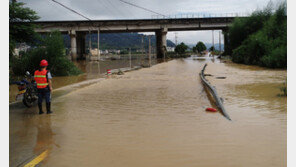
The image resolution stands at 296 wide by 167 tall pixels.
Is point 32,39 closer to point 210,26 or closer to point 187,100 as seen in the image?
point 187,100

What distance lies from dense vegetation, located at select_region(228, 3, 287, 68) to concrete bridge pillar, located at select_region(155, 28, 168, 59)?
86.7 ft

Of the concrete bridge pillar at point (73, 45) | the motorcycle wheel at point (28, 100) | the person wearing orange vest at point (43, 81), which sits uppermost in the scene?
the concrete bridge pillar at point (73, 45)

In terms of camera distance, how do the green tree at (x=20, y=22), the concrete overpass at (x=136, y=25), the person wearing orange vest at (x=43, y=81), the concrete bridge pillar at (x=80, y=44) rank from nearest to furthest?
the person wearing orange vest at (x=43, y=81) → the green tree at (x=20, y=22) → the concrete overpass at (x=136, y=25) → the concrete bridge pillar at (x=80, y=44)

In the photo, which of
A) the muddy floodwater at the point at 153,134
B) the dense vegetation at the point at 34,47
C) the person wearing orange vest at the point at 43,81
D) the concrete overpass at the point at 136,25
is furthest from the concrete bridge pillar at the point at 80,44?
the person wearing orange vest at the point at 43,81

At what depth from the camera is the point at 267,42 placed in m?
34.7

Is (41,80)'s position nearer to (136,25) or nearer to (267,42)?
(267,42)

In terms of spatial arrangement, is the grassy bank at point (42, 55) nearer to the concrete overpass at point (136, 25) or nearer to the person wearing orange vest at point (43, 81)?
the person wearing orange vest at point (43, 81)

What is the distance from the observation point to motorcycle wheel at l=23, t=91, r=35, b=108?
31.9 ft

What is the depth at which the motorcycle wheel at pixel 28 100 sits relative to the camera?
31.9ft

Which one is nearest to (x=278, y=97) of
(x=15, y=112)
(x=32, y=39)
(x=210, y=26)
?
(x=15, y=112)

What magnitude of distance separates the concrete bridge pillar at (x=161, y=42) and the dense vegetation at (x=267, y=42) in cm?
2642

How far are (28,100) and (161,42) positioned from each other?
6872cm

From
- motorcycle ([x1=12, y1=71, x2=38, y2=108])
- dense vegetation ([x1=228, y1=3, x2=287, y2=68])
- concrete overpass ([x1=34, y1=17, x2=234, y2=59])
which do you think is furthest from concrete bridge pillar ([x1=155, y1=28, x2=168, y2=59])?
motorcycle ([x1=12, y1=71, x2=38, y2=108])

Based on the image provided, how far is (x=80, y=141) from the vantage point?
5.79 m
